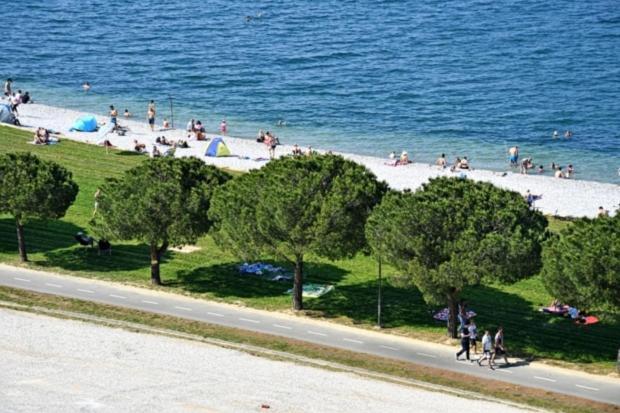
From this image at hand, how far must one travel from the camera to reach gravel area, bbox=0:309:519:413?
1746 inches

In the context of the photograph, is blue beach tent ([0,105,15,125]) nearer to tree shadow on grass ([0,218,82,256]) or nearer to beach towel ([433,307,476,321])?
tree shadow on grass ([0,218,82,256])

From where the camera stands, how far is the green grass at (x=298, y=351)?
45.2 m

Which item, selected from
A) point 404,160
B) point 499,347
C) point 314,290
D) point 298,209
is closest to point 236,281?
point 314,290

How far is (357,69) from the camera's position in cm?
12612

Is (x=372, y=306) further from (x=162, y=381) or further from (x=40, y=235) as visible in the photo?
(x=40, y=235)

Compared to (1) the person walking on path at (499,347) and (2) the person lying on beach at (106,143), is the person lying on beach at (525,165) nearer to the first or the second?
(2) the person lying on beach at (106,143)

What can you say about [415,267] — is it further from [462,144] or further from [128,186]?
[462,144]

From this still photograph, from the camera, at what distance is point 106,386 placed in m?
46.2

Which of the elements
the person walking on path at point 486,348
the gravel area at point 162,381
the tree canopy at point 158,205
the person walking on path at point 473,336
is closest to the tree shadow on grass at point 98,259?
the tree canopy at point 158,205

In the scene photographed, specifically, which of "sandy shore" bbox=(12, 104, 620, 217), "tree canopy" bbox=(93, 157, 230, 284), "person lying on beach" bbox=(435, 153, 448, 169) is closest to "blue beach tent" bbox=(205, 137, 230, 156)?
"sandy shore" bbox=(12, 104, 620, 217)

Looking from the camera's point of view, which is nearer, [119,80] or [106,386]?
[106,386]

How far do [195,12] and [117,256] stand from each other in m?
100

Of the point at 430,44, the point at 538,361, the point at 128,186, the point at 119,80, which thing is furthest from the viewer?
the point at 430,44

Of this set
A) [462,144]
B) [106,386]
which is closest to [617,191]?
[462,144]
